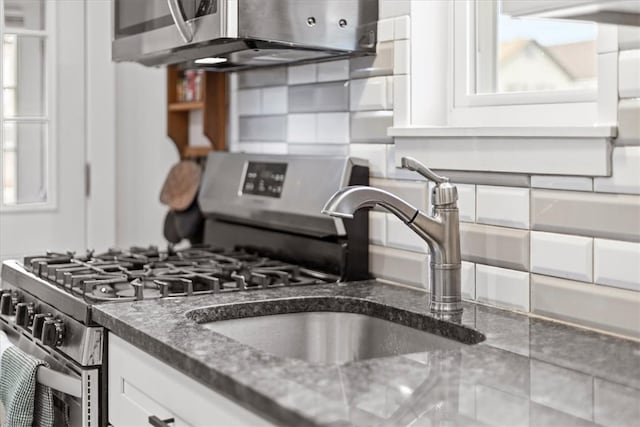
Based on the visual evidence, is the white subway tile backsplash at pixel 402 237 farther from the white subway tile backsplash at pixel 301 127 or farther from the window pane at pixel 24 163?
the window pane at pixel 24 163

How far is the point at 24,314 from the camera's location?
2064 millimetres

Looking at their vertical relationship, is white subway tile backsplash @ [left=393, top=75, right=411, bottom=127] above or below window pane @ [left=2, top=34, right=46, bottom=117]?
below

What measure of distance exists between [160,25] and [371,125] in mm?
602

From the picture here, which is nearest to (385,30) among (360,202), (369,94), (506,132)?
(369,94)

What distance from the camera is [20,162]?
117 inches

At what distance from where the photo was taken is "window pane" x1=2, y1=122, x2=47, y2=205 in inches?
116

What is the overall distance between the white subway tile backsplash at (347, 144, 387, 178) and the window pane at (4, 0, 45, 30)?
1421mm

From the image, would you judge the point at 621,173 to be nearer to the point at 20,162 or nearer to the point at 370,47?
the point at 370,47

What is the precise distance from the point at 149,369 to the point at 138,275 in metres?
0.49

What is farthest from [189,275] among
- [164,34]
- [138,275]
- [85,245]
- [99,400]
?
[85,245]

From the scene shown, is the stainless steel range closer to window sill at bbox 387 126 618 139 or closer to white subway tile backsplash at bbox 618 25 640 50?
window sill at bbox 387 126 618 139

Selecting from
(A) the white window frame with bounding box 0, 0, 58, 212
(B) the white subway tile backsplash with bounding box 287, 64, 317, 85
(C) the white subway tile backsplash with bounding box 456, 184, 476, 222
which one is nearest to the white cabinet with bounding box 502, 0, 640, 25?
(C) the white subway tile backsplash with bounding box 456, 184, 476, 222

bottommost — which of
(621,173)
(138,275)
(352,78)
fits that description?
(138,275)

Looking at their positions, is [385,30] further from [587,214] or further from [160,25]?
[587,214]
